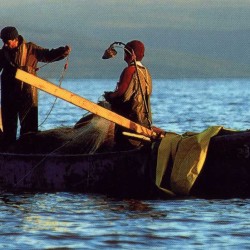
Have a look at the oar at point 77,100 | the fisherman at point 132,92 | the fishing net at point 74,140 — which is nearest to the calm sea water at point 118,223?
the fishing net at point 74,140

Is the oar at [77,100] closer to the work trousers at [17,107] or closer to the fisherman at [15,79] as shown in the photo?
the fisherman at [15,79]

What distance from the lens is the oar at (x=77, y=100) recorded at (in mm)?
12359

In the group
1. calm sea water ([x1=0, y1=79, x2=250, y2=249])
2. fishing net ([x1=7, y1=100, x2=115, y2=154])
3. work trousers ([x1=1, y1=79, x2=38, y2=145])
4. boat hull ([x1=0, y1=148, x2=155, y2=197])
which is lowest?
calm sea water ([x1=0, y1=79, x2=250, y2=249])

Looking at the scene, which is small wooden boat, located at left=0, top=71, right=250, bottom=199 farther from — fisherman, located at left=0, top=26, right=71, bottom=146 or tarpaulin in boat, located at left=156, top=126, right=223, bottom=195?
fisherman, located at left=0, top=26, right=71, bottom=146

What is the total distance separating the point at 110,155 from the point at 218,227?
94.4 inches

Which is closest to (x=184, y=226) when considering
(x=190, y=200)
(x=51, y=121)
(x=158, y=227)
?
(x=158, y=227)

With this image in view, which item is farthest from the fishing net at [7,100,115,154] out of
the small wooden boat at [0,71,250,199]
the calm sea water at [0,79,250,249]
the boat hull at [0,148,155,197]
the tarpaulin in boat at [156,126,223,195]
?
the tarpaulin in boat at [156,126,223,195]

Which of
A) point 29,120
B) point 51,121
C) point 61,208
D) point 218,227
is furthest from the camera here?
point 51,121

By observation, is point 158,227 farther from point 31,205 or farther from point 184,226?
point 31,205

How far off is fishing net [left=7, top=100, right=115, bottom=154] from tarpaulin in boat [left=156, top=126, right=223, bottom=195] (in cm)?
113

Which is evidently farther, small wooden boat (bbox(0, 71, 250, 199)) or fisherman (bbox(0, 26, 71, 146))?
fisherman (bbox(0, 26, 71, 146))

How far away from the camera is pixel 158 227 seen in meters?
10.9

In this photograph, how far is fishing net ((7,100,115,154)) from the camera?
526 inches

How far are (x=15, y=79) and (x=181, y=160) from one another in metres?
2.96
